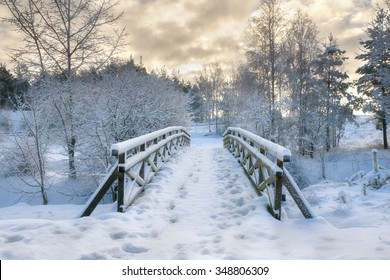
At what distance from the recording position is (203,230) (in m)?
4.65

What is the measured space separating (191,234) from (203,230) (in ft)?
0.81

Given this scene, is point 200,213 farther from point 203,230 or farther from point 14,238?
point 14,238

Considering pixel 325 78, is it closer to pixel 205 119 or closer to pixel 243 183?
pixel 243 183

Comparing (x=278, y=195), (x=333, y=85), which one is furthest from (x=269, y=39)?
(x=278, y=195)

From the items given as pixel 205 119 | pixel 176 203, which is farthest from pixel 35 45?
pixel 205 119

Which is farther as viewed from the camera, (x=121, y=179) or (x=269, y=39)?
(x=269, y=39)

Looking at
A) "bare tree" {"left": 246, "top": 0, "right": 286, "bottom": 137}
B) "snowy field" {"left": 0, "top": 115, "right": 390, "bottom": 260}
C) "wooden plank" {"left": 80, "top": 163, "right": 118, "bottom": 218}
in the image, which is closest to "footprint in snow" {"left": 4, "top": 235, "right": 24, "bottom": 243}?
"snowy field" {"left": 0, "top": 115, "right": 390, "bottom": 260}

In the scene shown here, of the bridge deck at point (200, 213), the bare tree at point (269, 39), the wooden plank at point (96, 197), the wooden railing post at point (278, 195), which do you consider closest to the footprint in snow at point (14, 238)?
the wooden plank at point (96, 197)

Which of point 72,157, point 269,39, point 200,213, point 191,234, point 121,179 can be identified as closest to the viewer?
point 191,234

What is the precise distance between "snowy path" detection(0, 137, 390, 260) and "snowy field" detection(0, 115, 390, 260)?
1 cm

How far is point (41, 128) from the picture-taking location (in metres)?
14.9

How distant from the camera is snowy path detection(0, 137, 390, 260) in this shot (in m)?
3.64

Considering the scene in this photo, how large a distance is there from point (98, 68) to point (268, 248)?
12.2m

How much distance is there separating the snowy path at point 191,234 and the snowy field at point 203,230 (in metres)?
0.01
